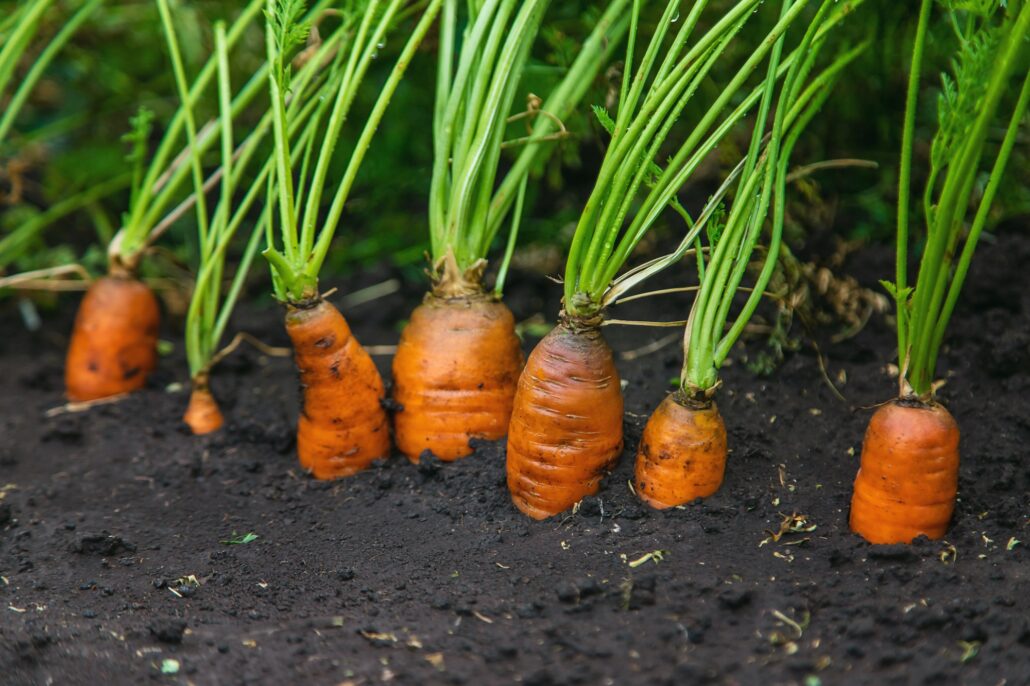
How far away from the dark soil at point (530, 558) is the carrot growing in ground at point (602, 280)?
72mm

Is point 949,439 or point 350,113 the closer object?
point 949,439

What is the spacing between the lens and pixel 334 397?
1846 millimetres

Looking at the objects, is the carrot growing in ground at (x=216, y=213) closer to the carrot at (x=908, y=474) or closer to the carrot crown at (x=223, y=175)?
the carrot crown at (x=223, y=175)

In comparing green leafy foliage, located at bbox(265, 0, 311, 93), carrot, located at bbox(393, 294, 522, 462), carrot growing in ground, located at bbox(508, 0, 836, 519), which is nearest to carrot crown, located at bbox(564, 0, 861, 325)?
carrot growing in ground, located at bbox(508, 0, 836, 519)

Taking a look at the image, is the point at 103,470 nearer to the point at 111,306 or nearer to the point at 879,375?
the point at 111,306

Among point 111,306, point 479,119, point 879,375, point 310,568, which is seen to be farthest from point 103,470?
point 879,375

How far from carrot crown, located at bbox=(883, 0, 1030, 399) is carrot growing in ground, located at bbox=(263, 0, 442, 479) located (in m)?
0.93

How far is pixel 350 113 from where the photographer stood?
2779mm

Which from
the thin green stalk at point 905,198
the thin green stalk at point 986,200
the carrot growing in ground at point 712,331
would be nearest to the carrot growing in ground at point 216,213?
the carrot growing in ground at point 712,331

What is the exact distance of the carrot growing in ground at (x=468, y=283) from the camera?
1804mm

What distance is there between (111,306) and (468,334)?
3.16 ft

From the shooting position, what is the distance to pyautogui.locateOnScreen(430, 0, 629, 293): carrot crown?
1.77 meters

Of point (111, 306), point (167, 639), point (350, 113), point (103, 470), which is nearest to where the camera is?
point (167, 639)

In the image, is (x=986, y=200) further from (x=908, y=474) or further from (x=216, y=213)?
(x=216, y=213)
